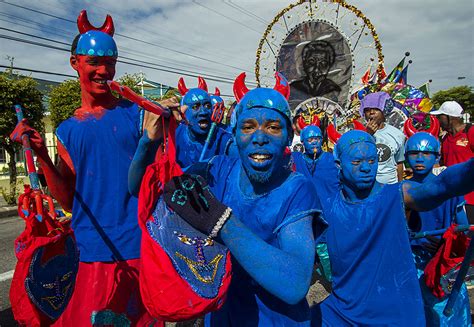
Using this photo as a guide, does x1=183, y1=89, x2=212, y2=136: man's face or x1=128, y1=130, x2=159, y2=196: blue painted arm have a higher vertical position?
x1=183, y1=89, x2=212, y2=136: man's face

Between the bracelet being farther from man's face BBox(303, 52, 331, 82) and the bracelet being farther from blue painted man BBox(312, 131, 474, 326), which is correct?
man's face BBox(303, 52, 331, 82)

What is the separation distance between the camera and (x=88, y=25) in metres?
2.04

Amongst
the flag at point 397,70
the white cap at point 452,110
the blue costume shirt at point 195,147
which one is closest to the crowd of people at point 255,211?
the blue costume shirt at point 195,147

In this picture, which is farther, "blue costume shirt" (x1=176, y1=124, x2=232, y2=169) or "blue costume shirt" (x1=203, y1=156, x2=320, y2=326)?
"blue costume shirt" (x1=176, y1=124, x2=232, y2=169)

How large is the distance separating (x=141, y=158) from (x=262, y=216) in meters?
0.59

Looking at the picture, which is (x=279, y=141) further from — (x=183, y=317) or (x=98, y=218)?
(x=98, y=218)

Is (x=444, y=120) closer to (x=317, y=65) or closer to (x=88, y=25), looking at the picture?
(x=317, y=65)

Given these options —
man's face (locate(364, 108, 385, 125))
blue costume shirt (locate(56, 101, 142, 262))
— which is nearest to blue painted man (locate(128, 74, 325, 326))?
blue costume shirt (locate(56, 101, 142, 262))

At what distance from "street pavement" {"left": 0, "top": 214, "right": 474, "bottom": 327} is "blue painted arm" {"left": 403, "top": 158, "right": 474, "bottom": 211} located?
7.53ft

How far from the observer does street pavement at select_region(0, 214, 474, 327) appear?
147 inches

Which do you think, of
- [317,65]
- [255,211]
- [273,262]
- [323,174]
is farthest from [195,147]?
[317,65]

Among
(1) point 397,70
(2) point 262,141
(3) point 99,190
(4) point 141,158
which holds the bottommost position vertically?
(3) point 99,190

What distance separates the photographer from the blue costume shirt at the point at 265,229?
4.21ft

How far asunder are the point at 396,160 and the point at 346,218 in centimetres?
240
